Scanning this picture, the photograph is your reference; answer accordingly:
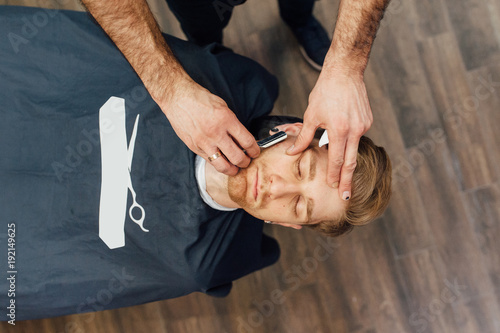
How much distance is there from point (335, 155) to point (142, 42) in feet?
2.29

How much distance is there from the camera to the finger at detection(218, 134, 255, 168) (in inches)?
41.9

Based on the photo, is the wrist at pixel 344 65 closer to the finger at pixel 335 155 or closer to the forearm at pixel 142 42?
the finger at pixel 335 155

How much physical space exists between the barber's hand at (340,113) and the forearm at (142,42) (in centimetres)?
42

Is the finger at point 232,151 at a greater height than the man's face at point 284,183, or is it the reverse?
the finger at point 232,151

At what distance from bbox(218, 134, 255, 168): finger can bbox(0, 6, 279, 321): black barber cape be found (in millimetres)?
346

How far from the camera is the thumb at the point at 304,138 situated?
43.4 inches

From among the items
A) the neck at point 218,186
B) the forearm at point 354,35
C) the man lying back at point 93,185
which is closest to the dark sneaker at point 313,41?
the man lying back at point 93,185

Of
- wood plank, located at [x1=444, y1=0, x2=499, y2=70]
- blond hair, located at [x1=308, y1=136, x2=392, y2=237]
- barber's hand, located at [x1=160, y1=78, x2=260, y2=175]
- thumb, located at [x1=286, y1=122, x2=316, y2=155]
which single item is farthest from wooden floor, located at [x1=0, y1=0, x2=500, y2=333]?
barber's hand, located at [x1=160, y1=78, x2=260, y2=175]

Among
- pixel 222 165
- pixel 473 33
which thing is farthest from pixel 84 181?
pixel 473 33

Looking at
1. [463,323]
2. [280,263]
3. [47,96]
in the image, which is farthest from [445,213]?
[47,96]

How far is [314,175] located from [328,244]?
97 cm

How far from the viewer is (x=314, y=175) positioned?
1245 millimetres

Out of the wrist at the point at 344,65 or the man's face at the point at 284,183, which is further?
the man's face at the point at 284,183

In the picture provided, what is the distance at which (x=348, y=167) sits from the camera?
43.7 inches
